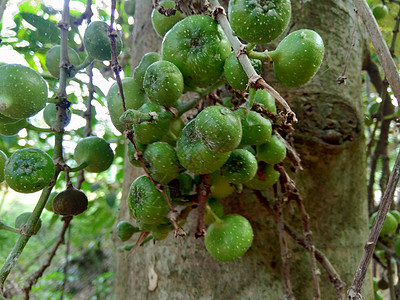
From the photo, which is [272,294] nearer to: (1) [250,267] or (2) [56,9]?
(1) [250,267]

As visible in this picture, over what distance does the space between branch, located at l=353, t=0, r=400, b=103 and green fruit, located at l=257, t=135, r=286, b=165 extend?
0.29m

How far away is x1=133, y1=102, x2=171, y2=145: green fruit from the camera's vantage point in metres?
0.82

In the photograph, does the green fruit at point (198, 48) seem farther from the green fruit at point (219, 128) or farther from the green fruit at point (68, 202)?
the green fruit at point (68, 202)

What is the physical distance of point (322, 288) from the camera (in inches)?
46.1

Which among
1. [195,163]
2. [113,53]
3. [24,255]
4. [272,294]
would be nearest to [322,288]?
[272,294]

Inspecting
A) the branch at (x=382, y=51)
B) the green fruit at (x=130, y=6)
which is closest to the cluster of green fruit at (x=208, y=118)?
the branch at (x=382, y=51)

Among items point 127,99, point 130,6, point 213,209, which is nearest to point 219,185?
point 213,209

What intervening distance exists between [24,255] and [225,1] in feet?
17.9

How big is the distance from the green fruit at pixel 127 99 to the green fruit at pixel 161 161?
5.6 inches

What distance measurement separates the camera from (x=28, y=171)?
33.0 inches

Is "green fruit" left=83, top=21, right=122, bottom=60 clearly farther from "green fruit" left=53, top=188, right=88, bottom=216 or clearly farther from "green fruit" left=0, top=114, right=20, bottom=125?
"green fruit" left=53, top=188, right=88, bottom=216

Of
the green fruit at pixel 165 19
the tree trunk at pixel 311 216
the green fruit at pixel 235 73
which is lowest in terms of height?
the tree trunk at pixel 311 216

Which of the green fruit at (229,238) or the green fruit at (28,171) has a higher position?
the green fruit at (28,171)

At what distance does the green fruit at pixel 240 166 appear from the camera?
83 centimetres
